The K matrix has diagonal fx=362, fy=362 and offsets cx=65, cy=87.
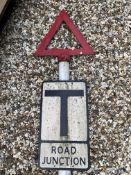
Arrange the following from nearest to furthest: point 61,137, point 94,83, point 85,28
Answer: point 61,137 → point 94,83 → point 85,28

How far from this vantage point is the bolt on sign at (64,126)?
2229mm

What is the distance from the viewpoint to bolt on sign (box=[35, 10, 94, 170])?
223cm

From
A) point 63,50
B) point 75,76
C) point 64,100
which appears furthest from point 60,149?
point 63,50

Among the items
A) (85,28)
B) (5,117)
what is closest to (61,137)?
(5,117)

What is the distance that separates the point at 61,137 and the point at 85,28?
846 millimetres

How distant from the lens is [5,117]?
7.95 ft

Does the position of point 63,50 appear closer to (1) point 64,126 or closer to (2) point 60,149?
(1) point 64,126

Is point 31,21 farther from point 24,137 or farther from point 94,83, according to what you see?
point 24,137

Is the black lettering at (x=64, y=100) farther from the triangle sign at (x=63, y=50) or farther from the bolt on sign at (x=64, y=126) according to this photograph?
the triangle sign at (x=63, y=50)

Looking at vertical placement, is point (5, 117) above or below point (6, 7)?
below

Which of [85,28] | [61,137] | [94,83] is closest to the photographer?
[61,137]

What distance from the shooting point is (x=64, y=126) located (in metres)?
2.31

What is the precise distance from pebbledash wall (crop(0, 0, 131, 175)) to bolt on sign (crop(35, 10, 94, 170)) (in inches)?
2.3

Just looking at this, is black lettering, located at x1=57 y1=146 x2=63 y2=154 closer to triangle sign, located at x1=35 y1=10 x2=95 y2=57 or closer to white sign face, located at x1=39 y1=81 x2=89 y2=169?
white sign face, located at x1=39 y1=81 x2=89 y2=169
